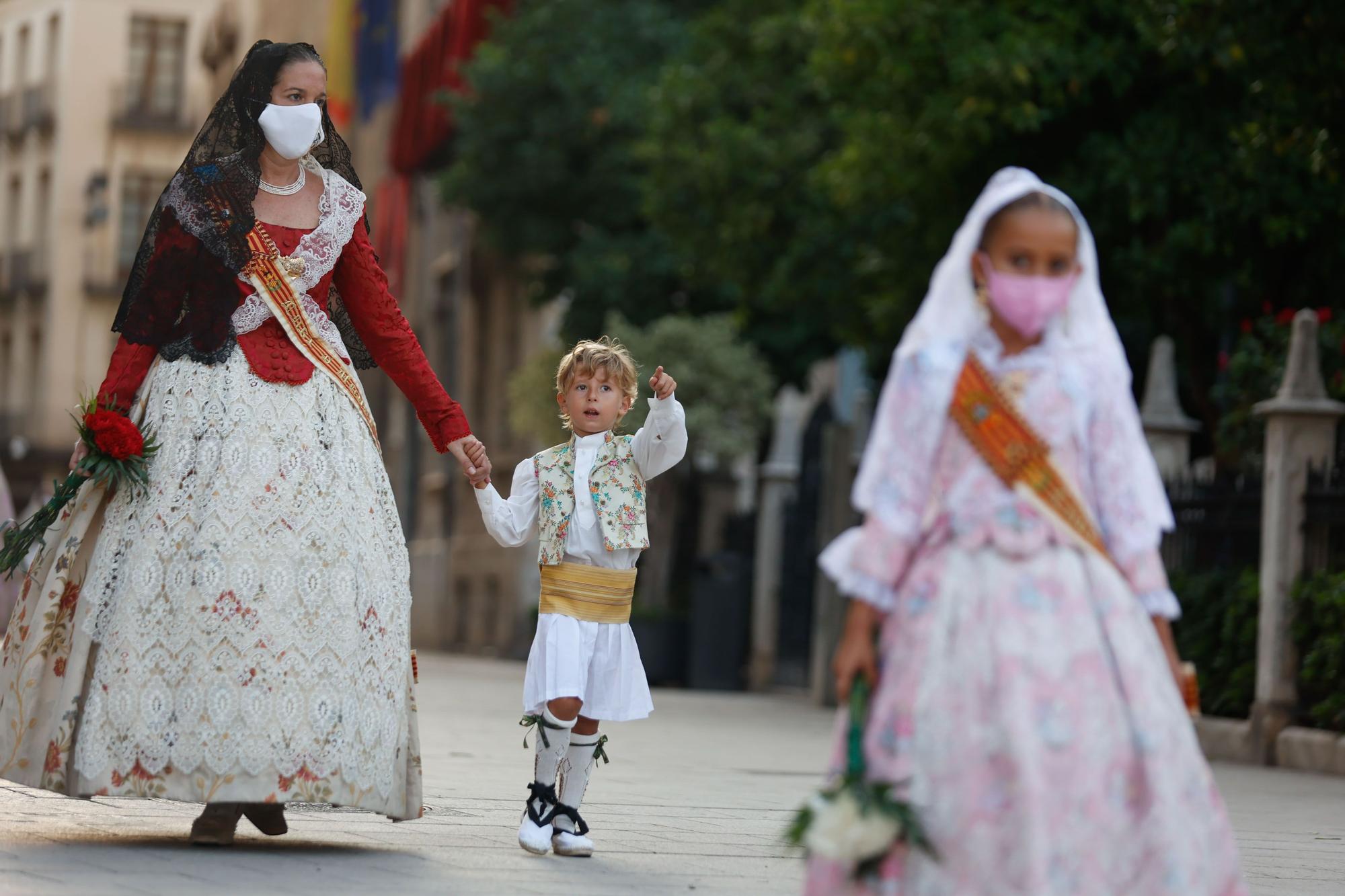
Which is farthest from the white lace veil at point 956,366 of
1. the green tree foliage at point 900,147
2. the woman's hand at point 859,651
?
the green tree foliage at point 900,147

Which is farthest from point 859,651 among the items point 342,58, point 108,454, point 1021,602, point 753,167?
point 342,58

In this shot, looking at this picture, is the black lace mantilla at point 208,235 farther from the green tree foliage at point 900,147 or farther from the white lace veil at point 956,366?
the green tree foliage at point 900,147

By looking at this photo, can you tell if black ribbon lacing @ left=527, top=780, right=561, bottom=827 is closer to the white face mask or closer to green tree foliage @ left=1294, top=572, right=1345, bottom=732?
the white face mask

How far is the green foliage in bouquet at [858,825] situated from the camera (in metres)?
4.27

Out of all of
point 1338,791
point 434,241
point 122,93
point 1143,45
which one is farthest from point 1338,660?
point 122,93

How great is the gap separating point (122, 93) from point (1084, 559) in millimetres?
58683

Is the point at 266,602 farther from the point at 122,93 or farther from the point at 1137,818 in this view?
the point at 122,93

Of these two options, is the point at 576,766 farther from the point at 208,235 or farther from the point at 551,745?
the point at 208,235

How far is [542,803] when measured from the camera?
22.8 ft

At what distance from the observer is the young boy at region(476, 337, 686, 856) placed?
6.97 metres

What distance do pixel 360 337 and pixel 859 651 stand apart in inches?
117

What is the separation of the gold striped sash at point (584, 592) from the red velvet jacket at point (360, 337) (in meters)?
0.52

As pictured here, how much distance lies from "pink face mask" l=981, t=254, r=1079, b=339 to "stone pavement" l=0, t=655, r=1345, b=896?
1.23 m

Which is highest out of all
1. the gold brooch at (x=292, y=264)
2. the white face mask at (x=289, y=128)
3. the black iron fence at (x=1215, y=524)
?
the white face mask at (x=289, y=128)
